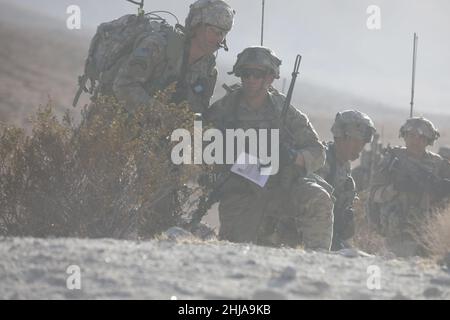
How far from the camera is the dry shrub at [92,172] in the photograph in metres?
7.00

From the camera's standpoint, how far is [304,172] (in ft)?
25.5

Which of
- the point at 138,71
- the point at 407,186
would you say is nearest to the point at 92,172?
the point at 138,71

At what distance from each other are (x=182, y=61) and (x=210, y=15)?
0.48 m

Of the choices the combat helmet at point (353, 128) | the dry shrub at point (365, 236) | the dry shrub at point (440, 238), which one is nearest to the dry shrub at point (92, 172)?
the dry shrub at point (440, 238)

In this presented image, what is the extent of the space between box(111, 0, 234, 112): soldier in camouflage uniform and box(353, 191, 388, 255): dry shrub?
324 centimetres

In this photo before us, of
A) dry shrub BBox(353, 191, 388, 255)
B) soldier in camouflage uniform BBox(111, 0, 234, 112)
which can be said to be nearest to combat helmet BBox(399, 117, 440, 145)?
dry shrub BBox(353, 191, 388, 255)

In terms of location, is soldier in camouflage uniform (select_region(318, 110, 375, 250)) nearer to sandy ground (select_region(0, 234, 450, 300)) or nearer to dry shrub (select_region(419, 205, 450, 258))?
dry shrub (select_region(419, 205, 450, 258))

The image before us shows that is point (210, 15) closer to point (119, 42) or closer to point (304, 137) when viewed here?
point (119, 42)

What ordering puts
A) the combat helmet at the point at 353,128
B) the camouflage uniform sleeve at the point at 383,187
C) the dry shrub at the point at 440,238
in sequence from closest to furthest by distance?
1. the dry shrub at the point at 440,238
2. the combat helmet at the point at 353,128
3. the camouflage uniform sleeve at the point at 383,187

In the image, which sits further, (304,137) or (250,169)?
(304,137)

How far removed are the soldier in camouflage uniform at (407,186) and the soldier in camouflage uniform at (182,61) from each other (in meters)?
3.20

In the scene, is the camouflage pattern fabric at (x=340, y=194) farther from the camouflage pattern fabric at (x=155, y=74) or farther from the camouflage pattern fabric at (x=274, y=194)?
the camouflage pattern fabric at (x=155, y=74)

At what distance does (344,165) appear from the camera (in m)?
9.45
